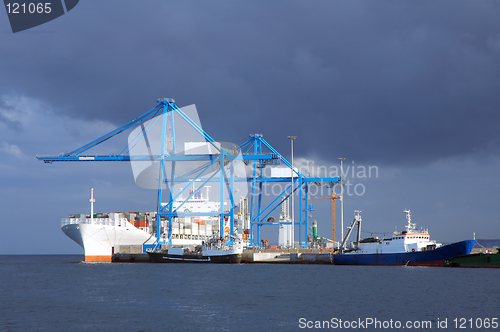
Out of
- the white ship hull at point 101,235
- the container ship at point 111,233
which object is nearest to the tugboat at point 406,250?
the container ship at point 111,233

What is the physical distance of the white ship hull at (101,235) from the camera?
6575 centimetres

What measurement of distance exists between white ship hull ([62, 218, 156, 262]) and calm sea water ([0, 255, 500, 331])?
24.3 m

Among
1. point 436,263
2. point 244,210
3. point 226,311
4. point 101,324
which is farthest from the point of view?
point 244,210

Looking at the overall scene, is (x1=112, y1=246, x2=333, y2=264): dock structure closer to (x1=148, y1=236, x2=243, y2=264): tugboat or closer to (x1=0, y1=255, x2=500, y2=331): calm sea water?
(x1=148, y1=236, x2=243, y2=264): tugboat

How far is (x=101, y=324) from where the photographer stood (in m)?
21.7

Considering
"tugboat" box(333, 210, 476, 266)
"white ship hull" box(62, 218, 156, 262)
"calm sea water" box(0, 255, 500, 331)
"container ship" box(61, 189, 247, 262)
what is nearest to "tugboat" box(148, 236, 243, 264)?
"container ship" box(61, 189, 247, 262)

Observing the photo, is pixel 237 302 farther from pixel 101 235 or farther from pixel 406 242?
pixel 101 235

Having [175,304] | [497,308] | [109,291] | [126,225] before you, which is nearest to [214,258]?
[126,225]

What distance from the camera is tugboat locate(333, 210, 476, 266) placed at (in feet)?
174

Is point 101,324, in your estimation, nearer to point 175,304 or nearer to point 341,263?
point 175,304

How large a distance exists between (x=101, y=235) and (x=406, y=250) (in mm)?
37476

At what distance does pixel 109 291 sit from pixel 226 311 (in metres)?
11.2

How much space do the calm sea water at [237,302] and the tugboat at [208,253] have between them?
19.9 m

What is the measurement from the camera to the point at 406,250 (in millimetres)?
54969
